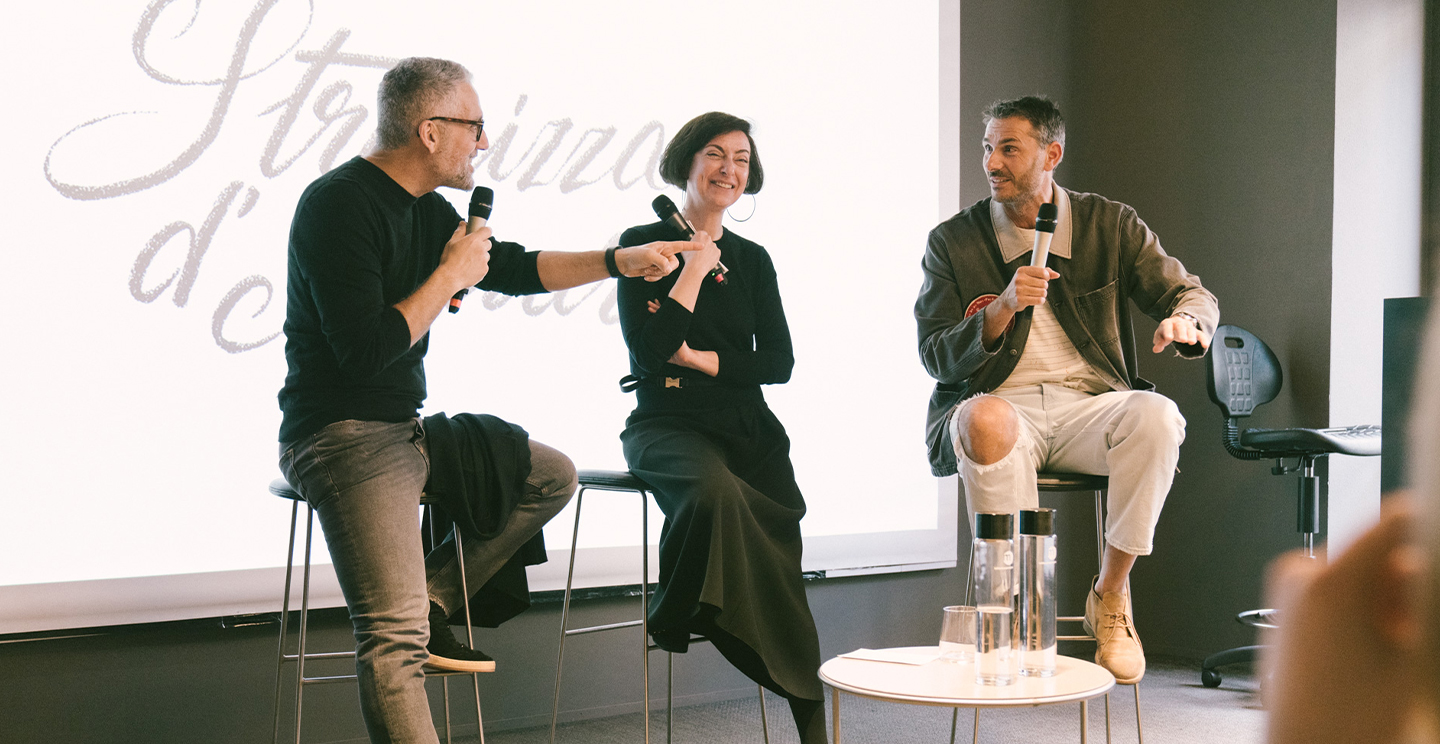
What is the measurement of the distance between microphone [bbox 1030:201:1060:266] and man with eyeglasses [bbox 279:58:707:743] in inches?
32.4

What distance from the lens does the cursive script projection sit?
2.39 meters

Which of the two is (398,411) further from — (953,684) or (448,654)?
(953,684)

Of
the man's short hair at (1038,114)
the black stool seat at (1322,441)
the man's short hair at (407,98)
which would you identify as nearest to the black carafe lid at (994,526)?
the man's short hair at (407,98)

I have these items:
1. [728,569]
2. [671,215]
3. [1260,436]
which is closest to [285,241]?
[671,215]

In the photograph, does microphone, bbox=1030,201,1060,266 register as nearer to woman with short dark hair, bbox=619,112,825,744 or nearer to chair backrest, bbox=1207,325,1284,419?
woman with short dark hair, bbox=619,112,825,744

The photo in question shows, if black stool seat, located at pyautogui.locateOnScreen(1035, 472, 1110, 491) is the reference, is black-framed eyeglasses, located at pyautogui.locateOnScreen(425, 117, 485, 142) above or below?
above

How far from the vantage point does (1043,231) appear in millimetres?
2377

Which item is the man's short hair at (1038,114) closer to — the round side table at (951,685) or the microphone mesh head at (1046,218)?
the microphone mesh head at (1046,218)

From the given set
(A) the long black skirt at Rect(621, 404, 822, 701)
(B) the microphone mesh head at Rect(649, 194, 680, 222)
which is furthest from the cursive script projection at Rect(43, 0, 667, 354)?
(A) the long black skirt at Rect(621, 404, 822, 701)

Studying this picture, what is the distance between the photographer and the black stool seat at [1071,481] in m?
2.47

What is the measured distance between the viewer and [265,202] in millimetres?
2555

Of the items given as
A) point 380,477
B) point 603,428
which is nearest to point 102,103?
point 380,477

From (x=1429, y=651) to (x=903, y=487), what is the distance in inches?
134

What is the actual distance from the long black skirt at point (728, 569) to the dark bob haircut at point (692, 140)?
76 cm
